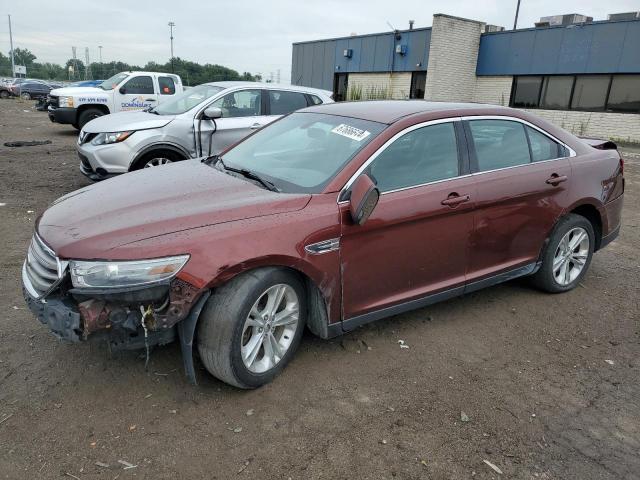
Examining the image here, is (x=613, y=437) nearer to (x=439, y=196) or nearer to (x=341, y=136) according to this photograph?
(x=439, y=196)

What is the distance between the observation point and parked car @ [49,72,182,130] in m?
13.7

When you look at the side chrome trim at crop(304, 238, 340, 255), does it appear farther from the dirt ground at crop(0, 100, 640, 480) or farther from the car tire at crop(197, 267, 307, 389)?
the dirt ground at crop(0, 100, 640, 480)

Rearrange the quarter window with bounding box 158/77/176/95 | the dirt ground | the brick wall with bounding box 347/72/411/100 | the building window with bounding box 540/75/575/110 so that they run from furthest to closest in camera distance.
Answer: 1. the brick wall with bounding box 347/72/411/100
2. the building window with bounding box 540/75/575/110
3. the quarter window with bounding box 158/77/176/95
4. the dirt ground

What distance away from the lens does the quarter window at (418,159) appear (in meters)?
3.31

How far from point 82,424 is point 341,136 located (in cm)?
235

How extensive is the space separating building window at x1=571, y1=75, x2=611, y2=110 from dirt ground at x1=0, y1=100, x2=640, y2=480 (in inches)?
652

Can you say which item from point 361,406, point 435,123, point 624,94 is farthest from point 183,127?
point 624,94

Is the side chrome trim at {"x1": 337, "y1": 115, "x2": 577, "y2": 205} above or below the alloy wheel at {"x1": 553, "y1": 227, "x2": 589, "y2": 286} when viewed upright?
above

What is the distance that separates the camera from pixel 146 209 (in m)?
2.90

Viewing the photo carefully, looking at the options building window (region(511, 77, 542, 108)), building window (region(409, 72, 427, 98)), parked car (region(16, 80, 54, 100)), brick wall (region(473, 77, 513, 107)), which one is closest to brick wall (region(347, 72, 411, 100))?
building window (region(409, 72, 427, 98))

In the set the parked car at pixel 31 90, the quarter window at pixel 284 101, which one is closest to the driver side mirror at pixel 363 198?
the quarter window at pixel 284 101

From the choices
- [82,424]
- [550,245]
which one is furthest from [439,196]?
[82,424]

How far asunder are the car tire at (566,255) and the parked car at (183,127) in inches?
168

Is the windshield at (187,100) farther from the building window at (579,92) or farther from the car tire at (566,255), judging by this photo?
the building window at (579,92)
